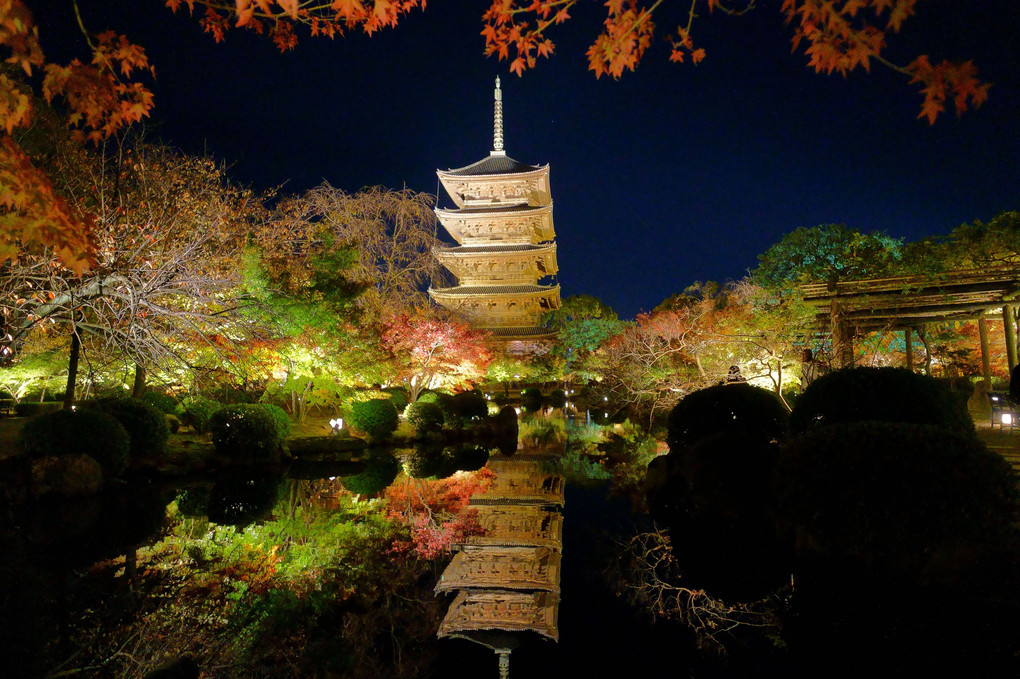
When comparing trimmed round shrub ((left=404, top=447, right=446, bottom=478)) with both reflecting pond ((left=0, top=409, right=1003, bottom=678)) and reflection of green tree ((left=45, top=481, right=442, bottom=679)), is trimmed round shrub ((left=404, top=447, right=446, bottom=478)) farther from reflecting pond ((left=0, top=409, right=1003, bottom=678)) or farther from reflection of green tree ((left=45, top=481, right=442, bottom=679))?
reflection of green tree ((left=45, top=481, right=442, bottom=679))

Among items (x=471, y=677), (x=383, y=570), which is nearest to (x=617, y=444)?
(x=383, y=570)

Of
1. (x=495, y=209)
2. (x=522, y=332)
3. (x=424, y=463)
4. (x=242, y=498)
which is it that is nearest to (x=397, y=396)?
(x=424, y=463)

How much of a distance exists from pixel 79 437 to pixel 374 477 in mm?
4750

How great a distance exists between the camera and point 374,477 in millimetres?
10359

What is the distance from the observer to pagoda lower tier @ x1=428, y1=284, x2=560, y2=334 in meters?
29.8

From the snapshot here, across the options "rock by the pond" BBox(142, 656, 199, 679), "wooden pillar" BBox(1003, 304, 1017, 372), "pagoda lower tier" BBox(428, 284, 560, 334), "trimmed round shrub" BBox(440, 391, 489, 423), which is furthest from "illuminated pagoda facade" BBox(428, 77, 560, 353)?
"rock by the pond" BBox(142, 656, 199, 679)

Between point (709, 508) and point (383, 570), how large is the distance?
4.22 metres

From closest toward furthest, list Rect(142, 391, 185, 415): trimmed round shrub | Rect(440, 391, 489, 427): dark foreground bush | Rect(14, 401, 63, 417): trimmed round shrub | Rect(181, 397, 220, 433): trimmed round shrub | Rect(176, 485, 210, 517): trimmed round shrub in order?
Rect(176, 485, 210, 517): trimmed round shrub → Rect(181, 397, 220, 433): trimmed round shrub → Rect(142, 391, 185, 415): trimmed round shrub → Rect(14, 401, 63, 417): trimmed round shrub → Rect(440, 391, 489, 427): dark foreground bush

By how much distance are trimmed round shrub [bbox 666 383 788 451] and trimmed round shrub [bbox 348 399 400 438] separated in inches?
312

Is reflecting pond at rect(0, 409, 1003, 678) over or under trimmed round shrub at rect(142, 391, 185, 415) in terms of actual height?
under

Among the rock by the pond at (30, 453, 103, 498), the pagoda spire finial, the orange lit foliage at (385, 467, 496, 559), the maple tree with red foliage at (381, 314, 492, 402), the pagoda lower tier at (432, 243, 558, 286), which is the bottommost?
the orange lit foliage at (385, 467, 496, 559)

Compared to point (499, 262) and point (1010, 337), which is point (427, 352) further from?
point (499, 262)

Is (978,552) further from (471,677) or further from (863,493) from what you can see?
(471,677)

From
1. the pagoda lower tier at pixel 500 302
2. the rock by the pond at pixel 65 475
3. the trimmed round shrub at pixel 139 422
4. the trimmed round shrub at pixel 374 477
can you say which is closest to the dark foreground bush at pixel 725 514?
the trimmed round shrub at pixel 374 477
